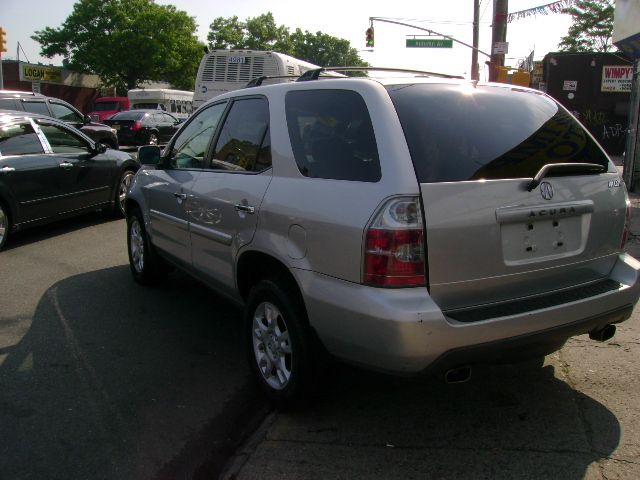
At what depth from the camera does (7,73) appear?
42406 millimetres

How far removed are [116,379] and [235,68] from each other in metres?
13.0

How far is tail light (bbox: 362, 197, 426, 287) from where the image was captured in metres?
2.72

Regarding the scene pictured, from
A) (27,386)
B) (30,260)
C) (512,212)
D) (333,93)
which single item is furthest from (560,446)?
(30,260)

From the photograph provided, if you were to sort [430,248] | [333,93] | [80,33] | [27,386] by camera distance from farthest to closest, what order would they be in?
[80,33] → [27,386] → [333,93] → [430,248]

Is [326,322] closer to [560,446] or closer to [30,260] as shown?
[560,446]

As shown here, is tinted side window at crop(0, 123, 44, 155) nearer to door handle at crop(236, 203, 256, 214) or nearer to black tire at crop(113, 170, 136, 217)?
black tire at crop(113, 170, 136, 217)

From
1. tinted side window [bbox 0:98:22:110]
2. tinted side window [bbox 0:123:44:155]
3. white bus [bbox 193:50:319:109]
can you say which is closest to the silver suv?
tinted side window [bbox 0:123:44:155]

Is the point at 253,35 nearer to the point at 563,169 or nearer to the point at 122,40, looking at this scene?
the point at 122,40

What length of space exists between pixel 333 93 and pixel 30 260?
16.5ft

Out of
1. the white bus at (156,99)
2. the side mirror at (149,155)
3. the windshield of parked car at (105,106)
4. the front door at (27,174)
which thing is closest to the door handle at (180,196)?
the side mirror at (149,155)

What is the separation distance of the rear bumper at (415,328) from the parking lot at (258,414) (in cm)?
51

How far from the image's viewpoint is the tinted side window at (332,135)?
2.96m

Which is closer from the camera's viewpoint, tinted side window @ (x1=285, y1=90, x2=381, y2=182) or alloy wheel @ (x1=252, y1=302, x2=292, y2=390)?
tinted side window @ (x1=285, y1=90, x2=381, y2=182)

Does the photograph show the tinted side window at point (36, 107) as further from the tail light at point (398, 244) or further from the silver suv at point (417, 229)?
the tail light at point (398, 244)
